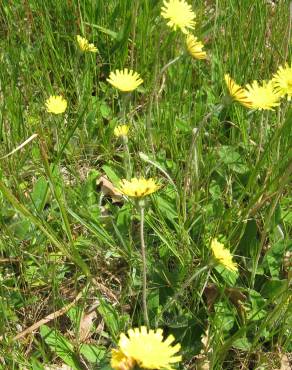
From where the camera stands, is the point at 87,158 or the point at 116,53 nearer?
the point at 87,158

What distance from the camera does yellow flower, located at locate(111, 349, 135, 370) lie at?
693 millimetres

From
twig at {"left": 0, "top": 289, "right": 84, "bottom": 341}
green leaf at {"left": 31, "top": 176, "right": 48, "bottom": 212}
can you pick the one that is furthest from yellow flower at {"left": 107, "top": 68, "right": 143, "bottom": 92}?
twig at {"left": 0, "top": 289, "right": 84, "bottom": 341}

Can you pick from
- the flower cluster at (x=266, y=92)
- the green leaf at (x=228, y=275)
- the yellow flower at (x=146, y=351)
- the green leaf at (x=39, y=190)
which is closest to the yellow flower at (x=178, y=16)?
the flower cluster at (x=266, y=92)

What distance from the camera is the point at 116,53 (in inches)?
65.6

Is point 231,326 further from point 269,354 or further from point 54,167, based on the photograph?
point 54,167

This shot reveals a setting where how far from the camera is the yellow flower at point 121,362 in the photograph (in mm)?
693

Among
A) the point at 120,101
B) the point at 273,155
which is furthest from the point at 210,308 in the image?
the point at 120,101

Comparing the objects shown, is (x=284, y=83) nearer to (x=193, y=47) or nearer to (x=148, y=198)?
(x=193, y=47)

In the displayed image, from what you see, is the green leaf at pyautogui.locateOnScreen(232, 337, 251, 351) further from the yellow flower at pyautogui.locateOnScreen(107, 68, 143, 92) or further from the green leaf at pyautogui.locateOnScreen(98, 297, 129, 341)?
the yellow flower at pyautogui.locateOnScreen(107, 68, 143, 92)

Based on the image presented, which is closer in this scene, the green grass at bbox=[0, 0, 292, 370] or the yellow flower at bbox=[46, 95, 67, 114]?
the green grass at bbox=[0, 0, 292, 370]

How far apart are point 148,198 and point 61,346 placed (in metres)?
0.38

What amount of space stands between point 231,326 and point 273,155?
424 mm

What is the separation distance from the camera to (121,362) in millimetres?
697

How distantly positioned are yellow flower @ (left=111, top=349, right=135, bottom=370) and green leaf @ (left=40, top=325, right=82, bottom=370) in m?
0.34
